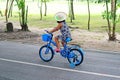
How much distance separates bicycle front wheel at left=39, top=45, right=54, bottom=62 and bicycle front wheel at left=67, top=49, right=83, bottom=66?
85cm

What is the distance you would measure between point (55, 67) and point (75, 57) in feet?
2.38

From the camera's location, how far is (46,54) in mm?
11039

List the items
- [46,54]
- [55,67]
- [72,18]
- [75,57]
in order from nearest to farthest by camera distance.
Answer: [55,67] → [75,57] → [46,54] → [72,18]

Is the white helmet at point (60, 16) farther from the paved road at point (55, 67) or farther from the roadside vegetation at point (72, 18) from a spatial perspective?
the roadside vegetation at point (72, 18)

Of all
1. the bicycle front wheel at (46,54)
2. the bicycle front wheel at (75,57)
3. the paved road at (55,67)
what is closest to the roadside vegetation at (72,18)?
the paved road at (55,67)

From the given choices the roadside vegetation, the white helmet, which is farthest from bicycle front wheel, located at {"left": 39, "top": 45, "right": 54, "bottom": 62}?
the roadside vegetation

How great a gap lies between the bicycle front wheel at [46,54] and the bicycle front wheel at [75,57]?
85 centimetres

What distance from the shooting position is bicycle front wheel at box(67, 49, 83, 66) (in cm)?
1020

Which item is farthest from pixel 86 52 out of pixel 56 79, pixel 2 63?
pixel 56 79

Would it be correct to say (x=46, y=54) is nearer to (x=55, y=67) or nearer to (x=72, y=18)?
(x=55, y=67)

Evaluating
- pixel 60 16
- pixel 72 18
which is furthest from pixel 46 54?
pixel 72 18

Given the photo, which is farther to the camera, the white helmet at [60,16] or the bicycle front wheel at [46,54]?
the bicycle front wheel at [46,54]

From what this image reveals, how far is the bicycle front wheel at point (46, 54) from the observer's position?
10919 mm

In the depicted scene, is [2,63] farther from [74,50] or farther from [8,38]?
[8,38]
